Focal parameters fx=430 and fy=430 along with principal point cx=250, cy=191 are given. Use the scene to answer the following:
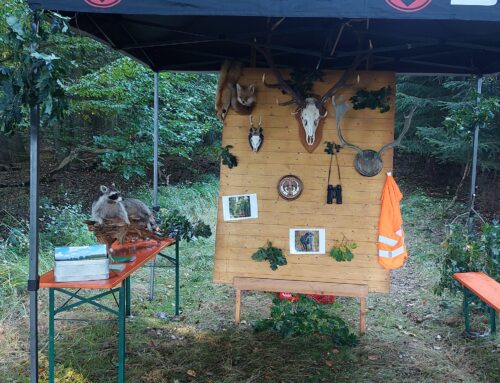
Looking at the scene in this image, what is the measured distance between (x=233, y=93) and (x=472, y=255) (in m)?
2.72

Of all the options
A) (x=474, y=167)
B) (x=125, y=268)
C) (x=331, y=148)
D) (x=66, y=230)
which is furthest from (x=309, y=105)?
(x=66, y=230)

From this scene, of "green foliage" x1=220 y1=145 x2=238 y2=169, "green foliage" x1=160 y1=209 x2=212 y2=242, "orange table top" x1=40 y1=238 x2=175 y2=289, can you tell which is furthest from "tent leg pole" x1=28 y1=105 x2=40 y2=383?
"green foliage" x1=220 y1=145 x2=238 y2=169

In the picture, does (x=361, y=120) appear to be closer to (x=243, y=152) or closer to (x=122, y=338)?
(x=243, y=152)

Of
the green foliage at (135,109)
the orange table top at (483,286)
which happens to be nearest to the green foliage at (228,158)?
the orange table top at (483,286)

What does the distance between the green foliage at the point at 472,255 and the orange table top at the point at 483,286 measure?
0.58ft

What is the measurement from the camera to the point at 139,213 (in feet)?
10.8

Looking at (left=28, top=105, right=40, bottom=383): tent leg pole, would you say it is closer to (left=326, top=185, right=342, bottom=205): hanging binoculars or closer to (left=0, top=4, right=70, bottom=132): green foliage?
(left=0, top=4, right=70, bottom=132): green foliage

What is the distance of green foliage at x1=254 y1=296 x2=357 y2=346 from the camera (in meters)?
3.71

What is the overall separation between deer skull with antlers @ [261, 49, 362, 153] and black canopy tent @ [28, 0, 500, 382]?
21cm

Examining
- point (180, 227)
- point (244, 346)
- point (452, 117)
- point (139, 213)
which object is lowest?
point (244, 346)

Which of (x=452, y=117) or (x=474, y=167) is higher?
(x=452, y=117)

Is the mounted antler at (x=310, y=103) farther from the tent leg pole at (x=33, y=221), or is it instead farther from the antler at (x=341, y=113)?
the tent leg pole at (x=33, y=221)

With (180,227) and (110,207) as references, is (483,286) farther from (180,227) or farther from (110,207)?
(110,207)

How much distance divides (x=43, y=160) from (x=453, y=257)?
9082mm
